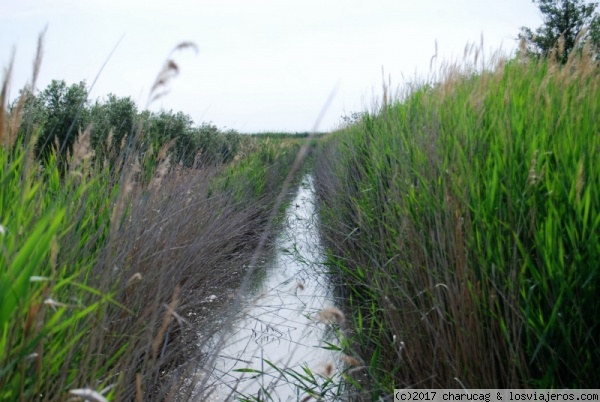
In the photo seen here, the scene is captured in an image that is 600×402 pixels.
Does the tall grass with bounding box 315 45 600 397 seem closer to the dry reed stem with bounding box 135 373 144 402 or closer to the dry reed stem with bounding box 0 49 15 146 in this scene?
the dry reed stem with bounding box 135 373 144 402

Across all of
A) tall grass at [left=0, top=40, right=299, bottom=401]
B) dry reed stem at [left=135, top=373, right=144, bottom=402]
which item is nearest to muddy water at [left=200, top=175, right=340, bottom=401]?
tall grass at [left=0, top=40, right=299, bottom=401]

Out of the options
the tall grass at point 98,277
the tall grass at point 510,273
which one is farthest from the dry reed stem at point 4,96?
the tall grass at point 510,273

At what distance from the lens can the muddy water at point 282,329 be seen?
256 cm

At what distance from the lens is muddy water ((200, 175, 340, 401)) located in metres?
2.56

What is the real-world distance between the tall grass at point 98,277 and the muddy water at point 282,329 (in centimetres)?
18

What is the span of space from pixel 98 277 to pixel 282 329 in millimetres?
1803

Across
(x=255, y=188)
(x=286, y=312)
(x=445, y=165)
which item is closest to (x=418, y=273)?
(x=445, y=165)

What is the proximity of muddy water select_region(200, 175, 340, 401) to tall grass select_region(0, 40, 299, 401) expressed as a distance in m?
0.18

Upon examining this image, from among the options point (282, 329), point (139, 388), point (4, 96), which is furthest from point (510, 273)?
point (282, 329)

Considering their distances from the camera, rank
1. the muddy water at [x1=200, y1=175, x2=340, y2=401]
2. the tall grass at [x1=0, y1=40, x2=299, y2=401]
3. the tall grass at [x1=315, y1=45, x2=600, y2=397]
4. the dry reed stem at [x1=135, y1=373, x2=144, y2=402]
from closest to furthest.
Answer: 1. the dry reed stem at [x1=135, y1=373, x2=144, y2=402]
2. the tall grass at [x1=0, y1=40, x2=299, y2=401]
3. the tall grass at [x1=315, y1=45, x2=600, y2=397]
4. the muddy water at [x1=200, y1=175, x2=340, y2=401]

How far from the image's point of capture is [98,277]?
5.95 ft

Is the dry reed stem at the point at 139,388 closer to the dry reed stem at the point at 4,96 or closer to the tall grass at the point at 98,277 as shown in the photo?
the tall grass at the point at 98,277

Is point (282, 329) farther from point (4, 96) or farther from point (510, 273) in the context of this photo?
point (4, 96)

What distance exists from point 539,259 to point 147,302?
1612 mm
